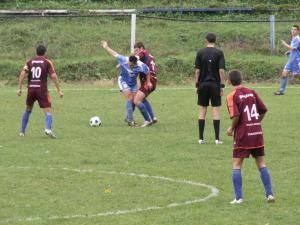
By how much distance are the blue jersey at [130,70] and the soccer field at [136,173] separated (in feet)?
3.63

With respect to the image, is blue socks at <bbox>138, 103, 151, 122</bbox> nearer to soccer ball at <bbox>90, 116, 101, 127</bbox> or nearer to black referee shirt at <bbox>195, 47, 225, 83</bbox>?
soccer ball at <bbox>90, 116, 101, 127</bbox>

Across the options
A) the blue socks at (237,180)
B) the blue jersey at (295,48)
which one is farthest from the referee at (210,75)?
the blue jersey at (295,48)

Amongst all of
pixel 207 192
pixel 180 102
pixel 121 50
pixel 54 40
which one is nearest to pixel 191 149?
pixel 207 192

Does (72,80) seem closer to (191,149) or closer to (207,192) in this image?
(191,149)

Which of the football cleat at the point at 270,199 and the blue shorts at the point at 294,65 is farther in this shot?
the blue shorts at the point at 294,65

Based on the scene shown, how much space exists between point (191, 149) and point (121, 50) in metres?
18.3

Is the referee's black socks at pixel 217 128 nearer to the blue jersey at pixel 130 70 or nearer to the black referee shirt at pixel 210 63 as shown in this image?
the black referee shirt at pixel 210 63

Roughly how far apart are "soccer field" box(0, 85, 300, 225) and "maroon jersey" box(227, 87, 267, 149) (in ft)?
2.70

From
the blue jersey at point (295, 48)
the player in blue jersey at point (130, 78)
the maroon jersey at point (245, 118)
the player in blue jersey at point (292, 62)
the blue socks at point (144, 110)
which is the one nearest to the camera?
the maroon jersey at point (245, 118)

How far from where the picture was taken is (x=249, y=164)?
46.9 feet

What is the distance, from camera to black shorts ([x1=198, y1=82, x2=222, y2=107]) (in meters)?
16.4

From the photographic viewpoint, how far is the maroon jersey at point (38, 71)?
57.2 feet

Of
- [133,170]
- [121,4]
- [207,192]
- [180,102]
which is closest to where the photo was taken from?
[207,192]

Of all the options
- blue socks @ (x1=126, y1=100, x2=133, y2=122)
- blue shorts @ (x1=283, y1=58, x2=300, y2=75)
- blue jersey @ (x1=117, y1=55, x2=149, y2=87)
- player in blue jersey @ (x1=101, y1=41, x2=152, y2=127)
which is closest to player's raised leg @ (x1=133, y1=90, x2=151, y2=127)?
player in blue jersey @ (x1=101, y1=41, x2=152, y2=127)
